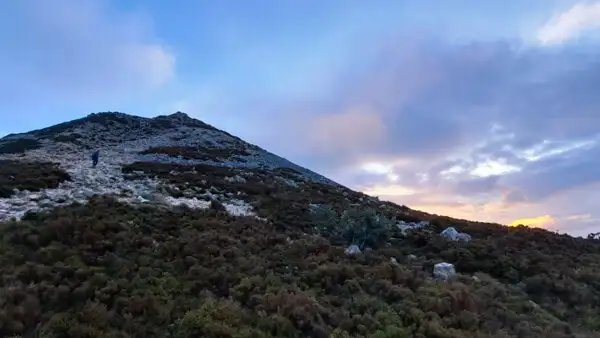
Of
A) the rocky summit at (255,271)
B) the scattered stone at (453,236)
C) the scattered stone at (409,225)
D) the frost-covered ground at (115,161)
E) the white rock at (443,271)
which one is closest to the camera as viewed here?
the rocky summit at (255,271)

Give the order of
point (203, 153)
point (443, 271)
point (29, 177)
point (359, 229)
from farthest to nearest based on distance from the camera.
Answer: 1. point (203, 153)
2. point (29, 177)
3. point (359, 229)
4. point (443, 271)

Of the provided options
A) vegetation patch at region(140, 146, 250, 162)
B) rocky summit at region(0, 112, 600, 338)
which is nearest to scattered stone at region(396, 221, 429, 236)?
rocky summit at region(0, 112, 600, 338)

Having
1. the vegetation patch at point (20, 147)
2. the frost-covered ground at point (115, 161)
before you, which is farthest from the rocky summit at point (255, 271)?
the vegetation patch at point (20, 147)

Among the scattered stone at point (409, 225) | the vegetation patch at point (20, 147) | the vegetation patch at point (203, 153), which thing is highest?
the vegetation patch at point (203, 153)

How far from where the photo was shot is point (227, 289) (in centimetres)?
1229

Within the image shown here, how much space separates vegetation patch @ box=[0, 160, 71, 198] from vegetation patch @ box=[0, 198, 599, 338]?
251 inches

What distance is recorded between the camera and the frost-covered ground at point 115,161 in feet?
68.5

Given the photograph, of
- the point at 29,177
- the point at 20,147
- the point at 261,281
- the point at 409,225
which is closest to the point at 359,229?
the point at 409,225

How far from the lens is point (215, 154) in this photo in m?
48.5

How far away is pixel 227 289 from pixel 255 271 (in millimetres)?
1205

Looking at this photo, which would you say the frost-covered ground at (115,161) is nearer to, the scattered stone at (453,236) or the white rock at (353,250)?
the white rock at (353,250)

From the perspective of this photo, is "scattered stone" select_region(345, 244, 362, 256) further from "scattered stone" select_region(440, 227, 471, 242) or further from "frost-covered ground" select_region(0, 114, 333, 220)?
"frost-covered ground" select_region(0, 114, 333, 220)

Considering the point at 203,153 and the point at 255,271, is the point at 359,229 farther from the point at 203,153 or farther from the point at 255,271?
the point at 203,153

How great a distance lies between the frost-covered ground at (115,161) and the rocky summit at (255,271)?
0.71 feet
